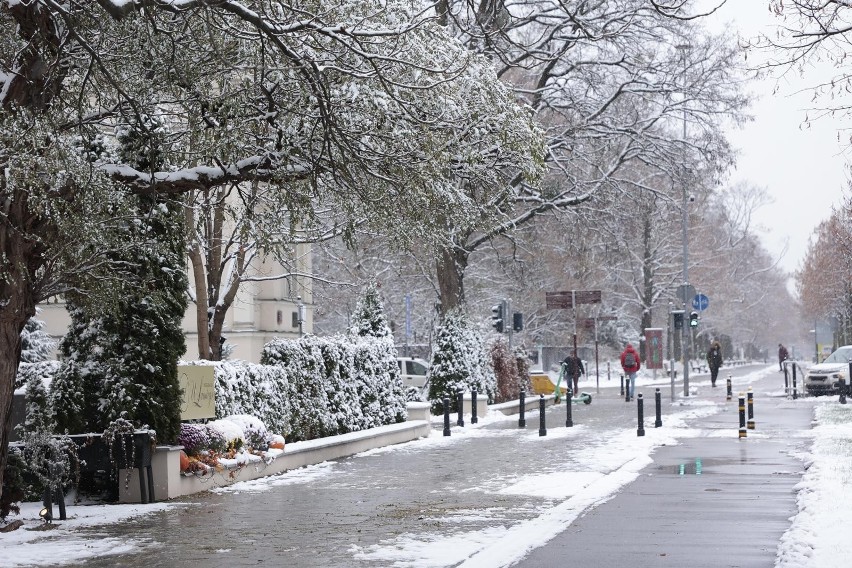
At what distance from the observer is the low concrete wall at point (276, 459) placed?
15.5 metres

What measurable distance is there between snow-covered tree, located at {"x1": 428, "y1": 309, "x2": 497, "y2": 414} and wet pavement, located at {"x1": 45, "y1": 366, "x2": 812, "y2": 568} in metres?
10.4

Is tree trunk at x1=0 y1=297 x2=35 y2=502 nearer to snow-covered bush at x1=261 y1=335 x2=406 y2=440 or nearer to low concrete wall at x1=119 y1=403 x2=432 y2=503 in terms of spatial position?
low concrete wall at x1=119 y1=403 x2=432 y2=503

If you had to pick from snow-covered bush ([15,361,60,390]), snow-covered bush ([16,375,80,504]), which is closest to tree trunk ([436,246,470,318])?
snow-covered bush ([15,361,60,390])

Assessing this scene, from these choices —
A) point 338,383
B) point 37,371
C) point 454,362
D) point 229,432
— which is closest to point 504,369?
point 454,362

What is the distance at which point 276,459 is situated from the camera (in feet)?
61.9

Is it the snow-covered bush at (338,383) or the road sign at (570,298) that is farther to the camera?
the road sign at (570,298)

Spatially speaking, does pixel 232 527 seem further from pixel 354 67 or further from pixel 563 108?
pixel 563 108

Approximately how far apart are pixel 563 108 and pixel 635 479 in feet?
63.0

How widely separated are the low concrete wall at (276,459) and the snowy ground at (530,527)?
286 millimetres

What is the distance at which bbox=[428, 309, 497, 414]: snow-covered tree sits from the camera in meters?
34.0

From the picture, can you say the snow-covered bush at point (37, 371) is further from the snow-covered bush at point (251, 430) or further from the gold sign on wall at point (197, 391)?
the snow-covered bush at point (251, 430)

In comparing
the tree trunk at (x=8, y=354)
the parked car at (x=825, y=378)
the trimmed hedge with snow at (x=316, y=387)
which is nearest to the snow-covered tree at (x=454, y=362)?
the trimmed hedge with snow at (x=316, y=387)

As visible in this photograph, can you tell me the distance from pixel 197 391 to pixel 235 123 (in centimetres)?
538

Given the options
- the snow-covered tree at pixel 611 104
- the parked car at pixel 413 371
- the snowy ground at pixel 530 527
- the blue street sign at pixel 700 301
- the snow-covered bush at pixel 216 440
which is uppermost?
the snow-covered tree at pixel 611 104
